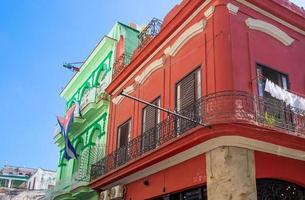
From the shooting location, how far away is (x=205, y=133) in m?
7.89

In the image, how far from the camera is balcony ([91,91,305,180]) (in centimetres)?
814

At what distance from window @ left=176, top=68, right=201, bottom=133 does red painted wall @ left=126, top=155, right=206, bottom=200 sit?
865 millimetres

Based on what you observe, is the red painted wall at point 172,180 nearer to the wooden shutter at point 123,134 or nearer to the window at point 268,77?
the wooden shutter at point 123,134

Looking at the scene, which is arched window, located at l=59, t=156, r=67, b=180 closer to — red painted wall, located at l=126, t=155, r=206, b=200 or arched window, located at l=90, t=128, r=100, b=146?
arched window, located at l=90, t=128, r=100, b=146

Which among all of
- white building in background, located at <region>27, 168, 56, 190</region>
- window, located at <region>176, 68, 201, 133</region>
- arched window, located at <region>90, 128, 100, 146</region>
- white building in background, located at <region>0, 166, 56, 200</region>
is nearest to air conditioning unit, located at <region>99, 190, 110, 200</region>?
arched window, located at <region>90, 128, 100, 146</region>

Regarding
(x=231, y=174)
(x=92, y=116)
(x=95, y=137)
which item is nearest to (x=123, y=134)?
(x=95, y=137)

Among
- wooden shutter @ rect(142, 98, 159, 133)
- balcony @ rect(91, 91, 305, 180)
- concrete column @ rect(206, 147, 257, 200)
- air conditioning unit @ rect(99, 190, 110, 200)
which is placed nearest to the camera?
concrete column @ rect(206, 147, 257, 200)

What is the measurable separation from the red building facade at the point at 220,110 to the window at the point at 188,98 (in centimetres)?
3

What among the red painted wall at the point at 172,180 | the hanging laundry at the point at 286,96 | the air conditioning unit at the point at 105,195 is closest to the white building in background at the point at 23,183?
the air conditioning unit at the point at 105,195

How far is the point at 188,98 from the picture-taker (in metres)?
9.89

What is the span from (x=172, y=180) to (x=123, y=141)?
3.90m

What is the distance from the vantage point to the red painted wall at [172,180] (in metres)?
8.72

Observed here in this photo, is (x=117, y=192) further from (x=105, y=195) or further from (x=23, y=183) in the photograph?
(x=23, y=183)

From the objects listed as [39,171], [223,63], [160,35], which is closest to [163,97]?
[160,35]
